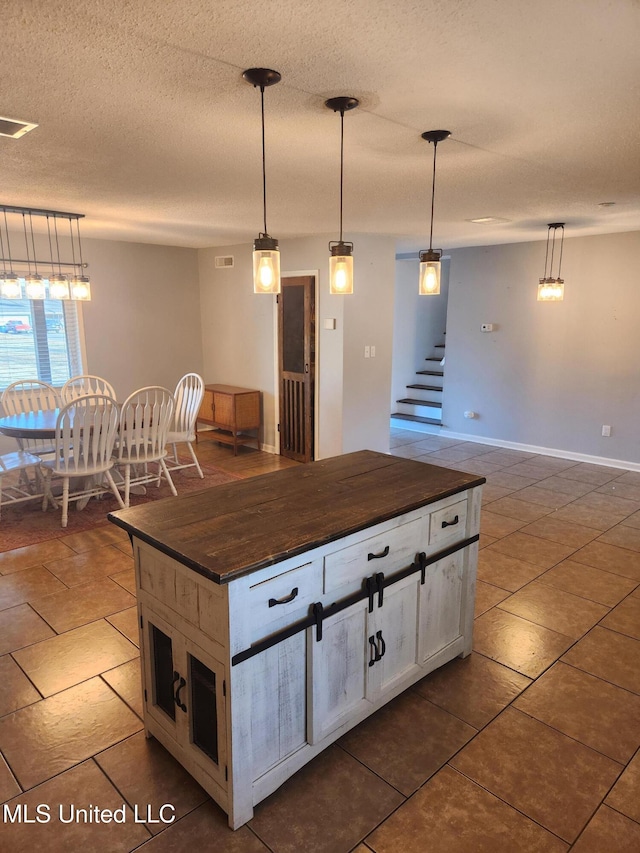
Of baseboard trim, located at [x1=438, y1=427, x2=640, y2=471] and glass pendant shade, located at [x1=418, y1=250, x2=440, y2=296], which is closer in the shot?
glass pendant shade, located at [x1=418, y1=250, x2=440, y2=296]

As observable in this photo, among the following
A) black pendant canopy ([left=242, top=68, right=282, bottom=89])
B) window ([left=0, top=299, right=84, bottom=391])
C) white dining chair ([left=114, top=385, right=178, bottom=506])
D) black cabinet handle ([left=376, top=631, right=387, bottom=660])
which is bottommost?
black cabinet handle ([left=376, top=631, right=387, bottom=660])

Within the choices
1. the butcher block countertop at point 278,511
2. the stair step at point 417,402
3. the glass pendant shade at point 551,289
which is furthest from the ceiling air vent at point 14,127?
the stair step at point 417,402

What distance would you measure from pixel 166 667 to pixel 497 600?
193cm

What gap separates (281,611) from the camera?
1.71 m

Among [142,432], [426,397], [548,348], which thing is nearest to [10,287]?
[142,432]

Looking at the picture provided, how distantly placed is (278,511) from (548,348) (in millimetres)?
4998

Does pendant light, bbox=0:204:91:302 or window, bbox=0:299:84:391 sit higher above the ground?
pendant light, bbox=0:204:91:302

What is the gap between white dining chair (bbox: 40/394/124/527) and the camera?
12.5 ft

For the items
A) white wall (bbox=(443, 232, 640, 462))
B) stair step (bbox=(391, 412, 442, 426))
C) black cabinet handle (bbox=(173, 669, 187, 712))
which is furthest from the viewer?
stair step (bbox=(391, 412, 442, 426))

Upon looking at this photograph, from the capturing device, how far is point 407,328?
26.2ft

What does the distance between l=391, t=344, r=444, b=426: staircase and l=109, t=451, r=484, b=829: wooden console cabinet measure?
209 inches

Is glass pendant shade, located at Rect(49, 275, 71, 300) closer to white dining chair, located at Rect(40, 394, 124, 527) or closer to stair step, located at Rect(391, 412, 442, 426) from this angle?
white dining chair, located at Rect(40, 394, 124, 527)

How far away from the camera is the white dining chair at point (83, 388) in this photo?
5114mm

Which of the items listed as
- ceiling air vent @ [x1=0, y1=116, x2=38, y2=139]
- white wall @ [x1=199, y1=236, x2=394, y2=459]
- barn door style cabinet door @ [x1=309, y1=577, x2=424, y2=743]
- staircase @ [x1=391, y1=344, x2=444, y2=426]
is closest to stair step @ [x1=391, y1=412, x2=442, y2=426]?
staircase @ [x1=391, y1=344, x2=444, y2=426]
